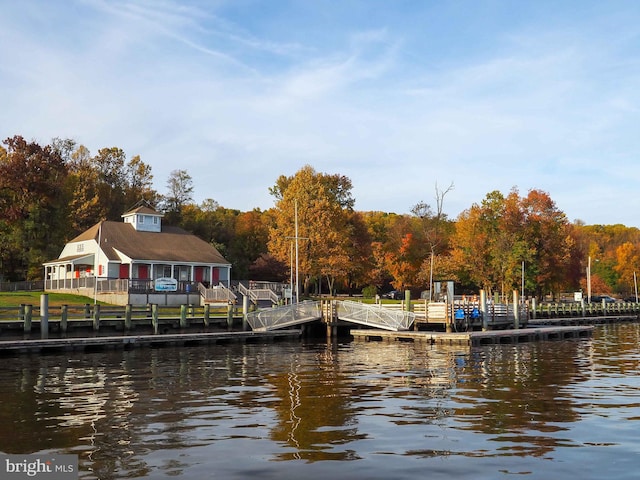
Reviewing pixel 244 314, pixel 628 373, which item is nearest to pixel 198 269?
pixel 244 314

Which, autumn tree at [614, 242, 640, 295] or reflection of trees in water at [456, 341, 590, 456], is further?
autumn tree at [614, 242, 640, 295]

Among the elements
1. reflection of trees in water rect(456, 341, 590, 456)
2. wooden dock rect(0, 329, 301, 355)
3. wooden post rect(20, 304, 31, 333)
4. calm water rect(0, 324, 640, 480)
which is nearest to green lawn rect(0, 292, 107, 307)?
wooden post rect(20, 304, 31, 333)

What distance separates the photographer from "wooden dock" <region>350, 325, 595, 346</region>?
36469 millimetres

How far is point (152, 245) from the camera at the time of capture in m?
64.7

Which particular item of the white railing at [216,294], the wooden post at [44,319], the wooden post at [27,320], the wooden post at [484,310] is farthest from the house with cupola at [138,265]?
the wooden post at [484,310]

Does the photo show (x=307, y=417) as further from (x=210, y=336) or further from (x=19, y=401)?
(x=210, y=336)

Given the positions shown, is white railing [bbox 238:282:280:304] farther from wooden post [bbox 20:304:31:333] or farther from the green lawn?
wooden post [bbox 20:304:31:333]

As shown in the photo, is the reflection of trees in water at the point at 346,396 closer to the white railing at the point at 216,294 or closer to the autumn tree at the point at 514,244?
the white railing at the point at 216,294

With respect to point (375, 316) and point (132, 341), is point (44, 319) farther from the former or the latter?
point (375, 316)

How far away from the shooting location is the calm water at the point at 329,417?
1141 centimetres

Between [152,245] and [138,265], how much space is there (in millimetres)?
4199

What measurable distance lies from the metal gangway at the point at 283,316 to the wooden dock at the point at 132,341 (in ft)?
3.29

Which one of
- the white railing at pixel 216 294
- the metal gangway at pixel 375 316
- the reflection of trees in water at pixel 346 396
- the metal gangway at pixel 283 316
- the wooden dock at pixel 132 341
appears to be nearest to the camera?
the reflection of trees in water at pixel 346 396

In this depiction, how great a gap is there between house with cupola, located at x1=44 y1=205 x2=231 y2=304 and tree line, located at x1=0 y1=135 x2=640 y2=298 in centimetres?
826
